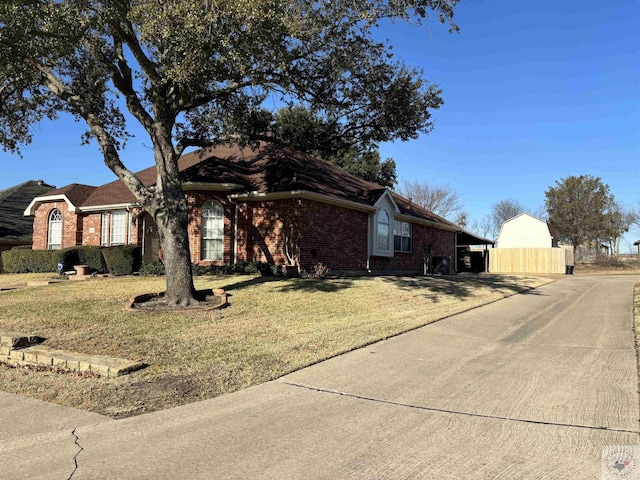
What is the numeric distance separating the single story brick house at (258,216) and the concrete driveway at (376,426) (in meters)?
9.43

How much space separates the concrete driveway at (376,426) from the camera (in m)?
3.69

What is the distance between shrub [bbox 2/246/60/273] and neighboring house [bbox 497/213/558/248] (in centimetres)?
3831

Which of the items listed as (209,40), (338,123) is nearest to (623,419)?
(209,40)

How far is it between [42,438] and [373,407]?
3.23 m

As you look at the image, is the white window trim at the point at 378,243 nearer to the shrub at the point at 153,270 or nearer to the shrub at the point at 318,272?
the shrub at the point at 318,272

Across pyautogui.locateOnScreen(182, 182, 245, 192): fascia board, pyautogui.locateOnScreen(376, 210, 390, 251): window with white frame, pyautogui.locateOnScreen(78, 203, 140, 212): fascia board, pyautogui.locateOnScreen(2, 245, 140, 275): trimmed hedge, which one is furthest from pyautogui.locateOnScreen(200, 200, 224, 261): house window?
pyautogui.locateOnScreen(376, 210, 390, 251): window with white frame

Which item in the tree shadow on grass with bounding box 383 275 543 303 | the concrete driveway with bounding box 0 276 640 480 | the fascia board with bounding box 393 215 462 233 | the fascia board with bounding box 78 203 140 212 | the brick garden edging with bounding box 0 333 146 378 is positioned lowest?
the concrete driveway with bounding box 0 276 640 480

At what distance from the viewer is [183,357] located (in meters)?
7.02

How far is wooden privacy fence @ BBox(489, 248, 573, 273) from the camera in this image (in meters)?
31.9

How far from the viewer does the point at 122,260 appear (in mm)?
16953

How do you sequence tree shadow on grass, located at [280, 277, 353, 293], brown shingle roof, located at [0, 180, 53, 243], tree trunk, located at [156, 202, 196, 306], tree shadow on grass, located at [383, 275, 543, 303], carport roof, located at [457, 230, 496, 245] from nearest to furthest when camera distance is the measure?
tree trunk, located at [156, 202, 196, 306]
tree shadow on grass, located at [280, 277, 353, 293]
tree shadow on grass, located at [383, 275, 543, 303]
brown shingle roof, located at [0, 180, 53, 243]
carport roof, located at [457, 230, 496, 245]

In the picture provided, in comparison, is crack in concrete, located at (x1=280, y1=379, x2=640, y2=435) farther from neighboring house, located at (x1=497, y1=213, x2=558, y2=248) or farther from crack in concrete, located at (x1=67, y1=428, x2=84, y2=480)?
neighboring house, located at (x1=497, y1=213, x2=558, y2=248)

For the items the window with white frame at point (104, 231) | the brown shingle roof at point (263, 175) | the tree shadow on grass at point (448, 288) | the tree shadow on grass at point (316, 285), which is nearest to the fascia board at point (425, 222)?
the brown shingle roof at point (263, 175)

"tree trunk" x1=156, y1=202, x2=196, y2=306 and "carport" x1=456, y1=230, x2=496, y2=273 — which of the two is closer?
"tree trunk" x1=156, y1=202, x2=196, y2=306
